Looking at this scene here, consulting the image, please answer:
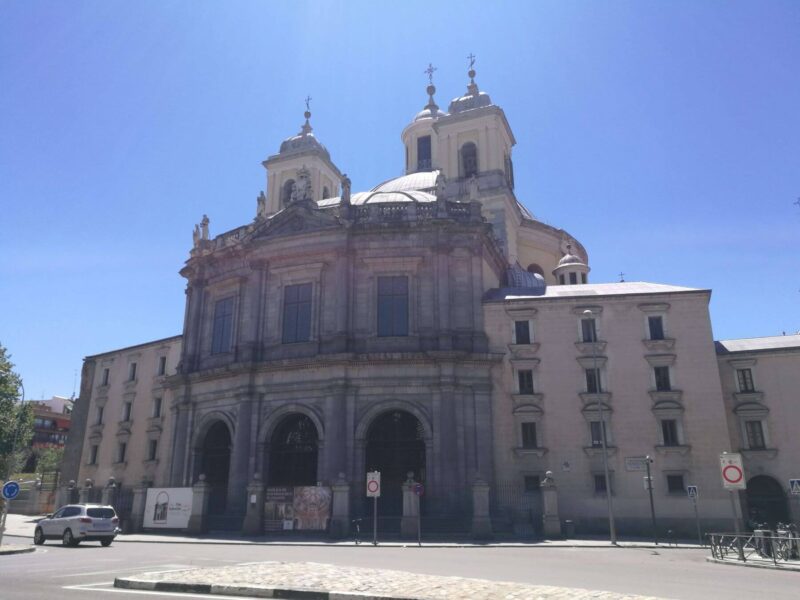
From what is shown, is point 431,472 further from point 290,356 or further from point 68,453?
point 68,453

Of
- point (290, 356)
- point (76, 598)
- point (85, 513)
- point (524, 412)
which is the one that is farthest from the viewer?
point (290, 356)

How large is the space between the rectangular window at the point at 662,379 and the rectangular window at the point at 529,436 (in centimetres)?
696

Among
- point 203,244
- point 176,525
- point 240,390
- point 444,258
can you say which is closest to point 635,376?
point 444,258

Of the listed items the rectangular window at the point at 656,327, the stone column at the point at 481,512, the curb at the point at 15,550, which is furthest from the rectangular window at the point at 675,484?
the curb at the point at 15,550

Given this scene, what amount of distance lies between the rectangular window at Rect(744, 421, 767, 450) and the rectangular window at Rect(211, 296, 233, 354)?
29907 mm

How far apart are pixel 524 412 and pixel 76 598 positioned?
86.8ft

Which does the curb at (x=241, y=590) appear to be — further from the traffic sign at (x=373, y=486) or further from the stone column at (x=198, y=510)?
the stone column at (x=198, y=510)

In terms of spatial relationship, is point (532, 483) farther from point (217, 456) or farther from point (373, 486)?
point (217, 456)

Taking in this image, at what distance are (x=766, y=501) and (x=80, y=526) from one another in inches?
1275

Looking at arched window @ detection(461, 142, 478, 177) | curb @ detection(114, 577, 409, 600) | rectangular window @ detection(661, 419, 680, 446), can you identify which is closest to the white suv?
curb @ detection(114, 577, 409, 600)

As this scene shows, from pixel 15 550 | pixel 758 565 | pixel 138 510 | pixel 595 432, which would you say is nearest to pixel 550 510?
pixel 595 432

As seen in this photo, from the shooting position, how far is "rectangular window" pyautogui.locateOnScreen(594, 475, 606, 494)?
31.8 m

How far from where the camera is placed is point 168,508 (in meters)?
32.6

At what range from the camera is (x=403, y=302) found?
35781 millimetres
